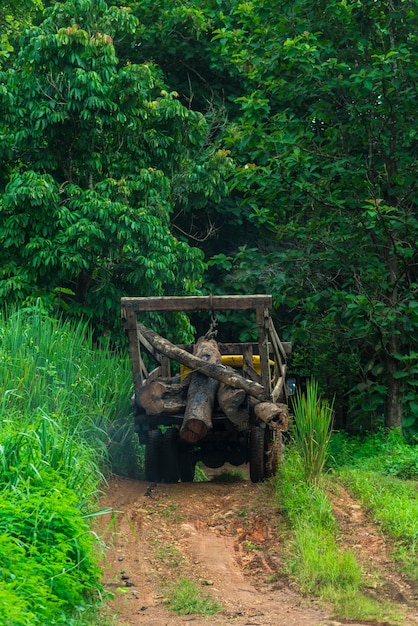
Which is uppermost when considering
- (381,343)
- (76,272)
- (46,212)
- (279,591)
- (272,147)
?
(272,147)

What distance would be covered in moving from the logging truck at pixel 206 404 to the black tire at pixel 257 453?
0.01m

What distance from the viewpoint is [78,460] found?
7141 mm

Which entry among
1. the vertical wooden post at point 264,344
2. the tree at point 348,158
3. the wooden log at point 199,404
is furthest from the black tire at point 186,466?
the tree at point 348,158

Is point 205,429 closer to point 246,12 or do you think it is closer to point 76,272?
point 76,272

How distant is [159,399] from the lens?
9703 millimetres

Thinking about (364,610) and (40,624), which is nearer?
(40,624)

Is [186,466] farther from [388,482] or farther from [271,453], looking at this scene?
[388,482]

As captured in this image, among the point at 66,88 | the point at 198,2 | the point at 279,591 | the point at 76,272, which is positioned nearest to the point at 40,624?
the point at 279,591

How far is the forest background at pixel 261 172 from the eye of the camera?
12.6 metres

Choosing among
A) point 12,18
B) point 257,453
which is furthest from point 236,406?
point 12,18

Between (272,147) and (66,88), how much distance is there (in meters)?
3.16

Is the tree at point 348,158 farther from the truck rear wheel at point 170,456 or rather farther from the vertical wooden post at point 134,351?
the vertical wooden post at point 134,351

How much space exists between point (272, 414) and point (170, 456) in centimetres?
Answer: 158

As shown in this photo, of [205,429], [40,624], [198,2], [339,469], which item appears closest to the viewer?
[40,624]
